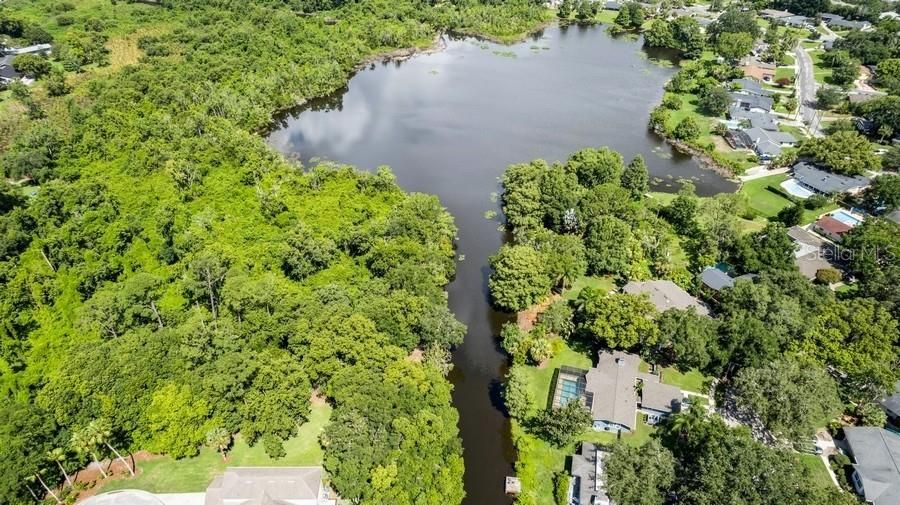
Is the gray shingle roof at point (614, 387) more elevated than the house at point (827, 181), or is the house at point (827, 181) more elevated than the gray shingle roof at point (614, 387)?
the house at point (827, 181)

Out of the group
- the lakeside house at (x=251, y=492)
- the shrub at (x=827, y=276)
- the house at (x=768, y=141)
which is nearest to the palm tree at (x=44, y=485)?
the lakeside house at (x=251, y=492)

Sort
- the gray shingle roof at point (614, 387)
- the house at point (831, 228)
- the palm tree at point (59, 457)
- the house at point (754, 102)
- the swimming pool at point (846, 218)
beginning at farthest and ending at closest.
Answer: the house at point (754, 102)
the swimming pool at point (846, 218)
the house at point (831, 228)
the gray shingle roof at point (614, 387)
the palm tree at point (59, 457)

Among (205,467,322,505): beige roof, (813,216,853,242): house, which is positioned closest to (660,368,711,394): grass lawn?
(205,467,322,505): beige roof

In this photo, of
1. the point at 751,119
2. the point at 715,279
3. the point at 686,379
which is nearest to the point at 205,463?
the point at 686,379

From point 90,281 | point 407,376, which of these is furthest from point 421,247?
point 90,281

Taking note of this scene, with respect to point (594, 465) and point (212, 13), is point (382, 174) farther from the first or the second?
point (212, 13)

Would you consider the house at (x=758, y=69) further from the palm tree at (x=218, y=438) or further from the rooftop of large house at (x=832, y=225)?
the palm tree at (x=218, y=438)

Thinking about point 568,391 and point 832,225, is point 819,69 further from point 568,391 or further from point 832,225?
point 568,391
